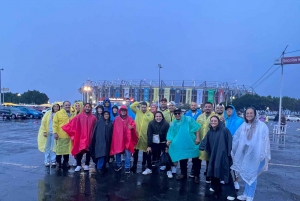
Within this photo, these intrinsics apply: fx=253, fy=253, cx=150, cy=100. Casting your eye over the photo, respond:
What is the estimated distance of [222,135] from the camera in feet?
16.0

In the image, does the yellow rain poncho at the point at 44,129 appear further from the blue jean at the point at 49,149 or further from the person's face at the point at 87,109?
the person's face at the point at 87,109

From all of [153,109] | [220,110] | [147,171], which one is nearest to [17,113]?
[153,109]

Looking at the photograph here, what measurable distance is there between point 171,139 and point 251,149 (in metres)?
1.85

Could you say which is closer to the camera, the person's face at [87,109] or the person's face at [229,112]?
the person's face at [229,112]

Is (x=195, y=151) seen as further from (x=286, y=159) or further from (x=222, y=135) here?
(x=286, y=159)

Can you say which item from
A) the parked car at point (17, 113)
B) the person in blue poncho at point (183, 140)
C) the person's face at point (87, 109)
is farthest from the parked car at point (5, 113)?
the person in blue poncho at point (183, 140)

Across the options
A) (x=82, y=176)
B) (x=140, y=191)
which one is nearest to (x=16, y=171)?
(x=82, y=176)

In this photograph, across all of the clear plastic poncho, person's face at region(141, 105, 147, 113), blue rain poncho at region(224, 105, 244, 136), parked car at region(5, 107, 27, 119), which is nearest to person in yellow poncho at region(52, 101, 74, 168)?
person's face at region(141, 105, 147, 113)

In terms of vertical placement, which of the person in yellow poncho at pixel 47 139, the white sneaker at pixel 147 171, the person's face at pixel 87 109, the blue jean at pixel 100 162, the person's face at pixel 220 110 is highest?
the person's face at pixel 220 110

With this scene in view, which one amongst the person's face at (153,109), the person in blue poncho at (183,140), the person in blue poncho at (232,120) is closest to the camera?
the person in blue poncho at (183,140)

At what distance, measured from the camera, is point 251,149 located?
14.8 ft

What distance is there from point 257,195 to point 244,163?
3.63ft

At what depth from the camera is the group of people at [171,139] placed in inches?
183

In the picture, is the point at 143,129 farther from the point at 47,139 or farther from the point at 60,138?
the point at 47,139
